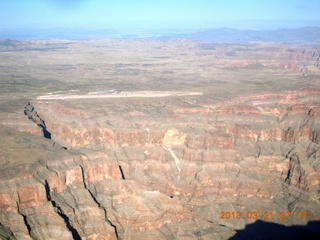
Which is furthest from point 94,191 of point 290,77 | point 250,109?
point 290,77

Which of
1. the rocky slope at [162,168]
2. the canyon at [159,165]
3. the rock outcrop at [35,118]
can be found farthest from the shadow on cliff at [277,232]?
the rock outcrop at [35,118]

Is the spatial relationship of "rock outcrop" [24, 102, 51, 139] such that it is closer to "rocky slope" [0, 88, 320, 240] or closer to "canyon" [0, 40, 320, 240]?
"canyon" [0, 40, 320, 240]

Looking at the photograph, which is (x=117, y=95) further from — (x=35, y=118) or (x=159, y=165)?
(x=159, y=165)

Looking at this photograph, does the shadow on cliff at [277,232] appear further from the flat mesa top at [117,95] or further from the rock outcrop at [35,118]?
the flat mesa top at [117,95]

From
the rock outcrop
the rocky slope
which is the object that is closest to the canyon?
the rocky slope

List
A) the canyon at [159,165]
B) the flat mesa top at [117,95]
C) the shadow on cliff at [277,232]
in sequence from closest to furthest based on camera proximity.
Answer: the canyon at [159,165], the shadow on cliff at [277,232], the flat mesa top at [117,95]

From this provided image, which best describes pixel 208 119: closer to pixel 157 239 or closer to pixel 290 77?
pixel 157 239
